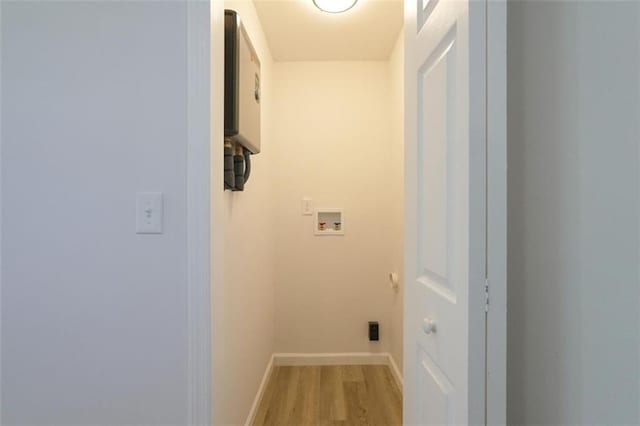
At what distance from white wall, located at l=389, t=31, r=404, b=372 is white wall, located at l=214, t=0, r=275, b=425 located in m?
0.92

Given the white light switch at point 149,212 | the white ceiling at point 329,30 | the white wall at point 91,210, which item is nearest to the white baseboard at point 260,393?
the white wall at point 91,210

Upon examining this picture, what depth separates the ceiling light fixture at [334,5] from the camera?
6.65ft

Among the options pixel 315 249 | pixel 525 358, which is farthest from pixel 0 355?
pixel 315 249

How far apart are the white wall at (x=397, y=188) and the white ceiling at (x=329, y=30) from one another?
15 centimetres

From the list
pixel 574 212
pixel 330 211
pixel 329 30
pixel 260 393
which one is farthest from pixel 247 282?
pixel 329 30

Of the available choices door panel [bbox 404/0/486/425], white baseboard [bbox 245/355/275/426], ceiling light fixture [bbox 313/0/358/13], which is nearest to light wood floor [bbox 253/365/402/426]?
white baseboard [bbox 245/355/275/426]

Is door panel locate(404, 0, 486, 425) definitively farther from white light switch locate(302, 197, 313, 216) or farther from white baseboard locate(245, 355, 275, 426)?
white light switch locate(302, 197, 313, 216)

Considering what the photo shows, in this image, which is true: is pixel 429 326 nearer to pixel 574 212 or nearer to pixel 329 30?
pixel 574 212

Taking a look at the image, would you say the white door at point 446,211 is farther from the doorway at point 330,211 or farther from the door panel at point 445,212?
the doorway at point 330,211

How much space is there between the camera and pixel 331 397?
2.38 metres

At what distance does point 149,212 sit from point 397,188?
5.97ft

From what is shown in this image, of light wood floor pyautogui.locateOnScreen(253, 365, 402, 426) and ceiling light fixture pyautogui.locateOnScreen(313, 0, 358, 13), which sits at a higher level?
ceiling light fixture pyautogui.locateOnScreen(313, 0, 358, 13)

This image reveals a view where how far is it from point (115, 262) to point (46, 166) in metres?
0.35

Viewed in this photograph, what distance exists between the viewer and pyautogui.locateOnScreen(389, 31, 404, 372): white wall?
7.95 ft
